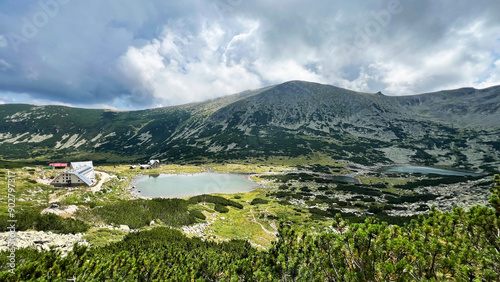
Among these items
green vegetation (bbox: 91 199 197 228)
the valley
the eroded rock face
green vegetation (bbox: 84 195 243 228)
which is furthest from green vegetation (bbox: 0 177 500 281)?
green vegetation (bbox: 91 199 197 228)

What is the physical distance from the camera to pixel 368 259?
6.01m

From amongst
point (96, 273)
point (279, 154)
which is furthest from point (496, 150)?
point (96, 273)

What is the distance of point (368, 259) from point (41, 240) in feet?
67.9

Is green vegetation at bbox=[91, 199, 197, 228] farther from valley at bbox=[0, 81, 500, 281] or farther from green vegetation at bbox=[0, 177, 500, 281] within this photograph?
green vegetation at bbox=[0, 177, 500, 281]

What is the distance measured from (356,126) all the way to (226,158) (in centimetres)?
14465

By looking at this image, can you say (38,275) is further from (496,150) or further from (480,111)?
(480,111)

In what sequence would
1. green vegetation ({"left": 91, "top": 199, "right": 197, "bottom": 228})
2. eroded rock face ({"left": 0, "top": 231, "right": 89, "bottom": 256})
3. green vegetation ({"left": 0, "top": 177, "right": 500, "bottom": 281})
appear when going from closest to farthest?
green vegetation ({"left": 0, "top": 177, "right": 500, "bottom": 281}) → eroded rock face ({"left": 0, "top": 231, "right": 89, "bottom": 256}) → green vegetation ({"left": 91, "top": 199, "right": 197, "bottom": 228})

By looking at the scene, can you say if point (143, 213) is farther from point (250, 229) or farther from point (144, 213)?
point (250, 229)

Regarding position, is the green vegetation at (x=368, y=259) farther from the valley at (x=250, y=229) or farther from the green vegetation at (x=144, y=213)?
the green vegetation at (x=144, y=213)

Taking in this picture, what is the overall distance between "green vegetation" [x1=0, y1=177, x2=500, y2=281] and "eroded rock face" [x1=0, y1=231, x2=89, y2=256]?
344cm

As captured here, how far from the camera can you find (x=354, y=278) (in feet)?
18.9

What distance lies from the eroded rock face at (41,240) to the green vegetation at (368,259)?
11.3 feet

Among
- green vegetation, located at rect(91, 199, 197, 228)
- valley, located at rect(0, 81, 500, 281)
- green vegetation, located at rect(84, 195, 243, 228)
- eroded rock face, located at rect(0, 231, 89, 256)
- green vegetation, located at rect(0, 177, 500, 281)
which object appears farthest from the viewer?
green vegetation, located at rect(91, 199, 197, 228)

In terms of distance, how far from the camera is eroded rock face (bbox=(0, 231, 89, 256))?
13.1 m
